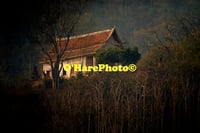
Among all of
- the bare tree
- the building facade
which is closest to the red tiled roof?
the building facade

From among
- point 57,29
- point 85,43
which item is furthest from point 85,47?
point 57,29

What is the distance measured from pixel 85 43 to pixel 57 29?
748 millimetres

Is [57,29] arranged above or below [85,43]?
above

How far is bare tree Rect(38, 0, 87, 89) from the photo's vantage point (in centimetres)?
1215

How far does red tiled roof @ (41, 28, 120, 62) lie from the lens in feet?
40.0

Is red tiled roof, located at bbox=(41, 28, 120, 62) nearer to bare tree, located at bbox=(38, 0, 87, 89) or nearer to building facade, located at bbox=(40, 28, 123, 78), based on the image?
building facade, located at bbox=(40, 28, 123, 78)

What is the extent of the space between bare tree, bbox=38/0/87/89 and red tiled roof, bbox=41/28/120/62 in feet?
0.39

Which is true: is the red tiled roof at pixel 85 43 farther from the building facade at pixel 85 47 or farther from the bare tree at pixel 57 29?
the bare tree at pixel 57 29

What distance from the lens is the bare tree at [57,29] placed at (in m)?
12.1

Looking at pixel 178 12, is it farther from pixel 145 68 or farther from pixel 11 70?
pixel 11 70

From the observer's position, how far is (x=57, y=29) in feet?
40.5

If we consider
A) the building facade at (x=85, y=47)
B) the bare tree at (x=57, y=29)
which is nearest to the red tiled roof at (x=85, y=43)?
the building facade at (x=85, y=47)

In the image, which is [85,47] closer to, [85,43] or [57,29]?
[85,43]

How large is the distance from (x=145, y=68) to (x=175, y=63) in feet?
2.29
